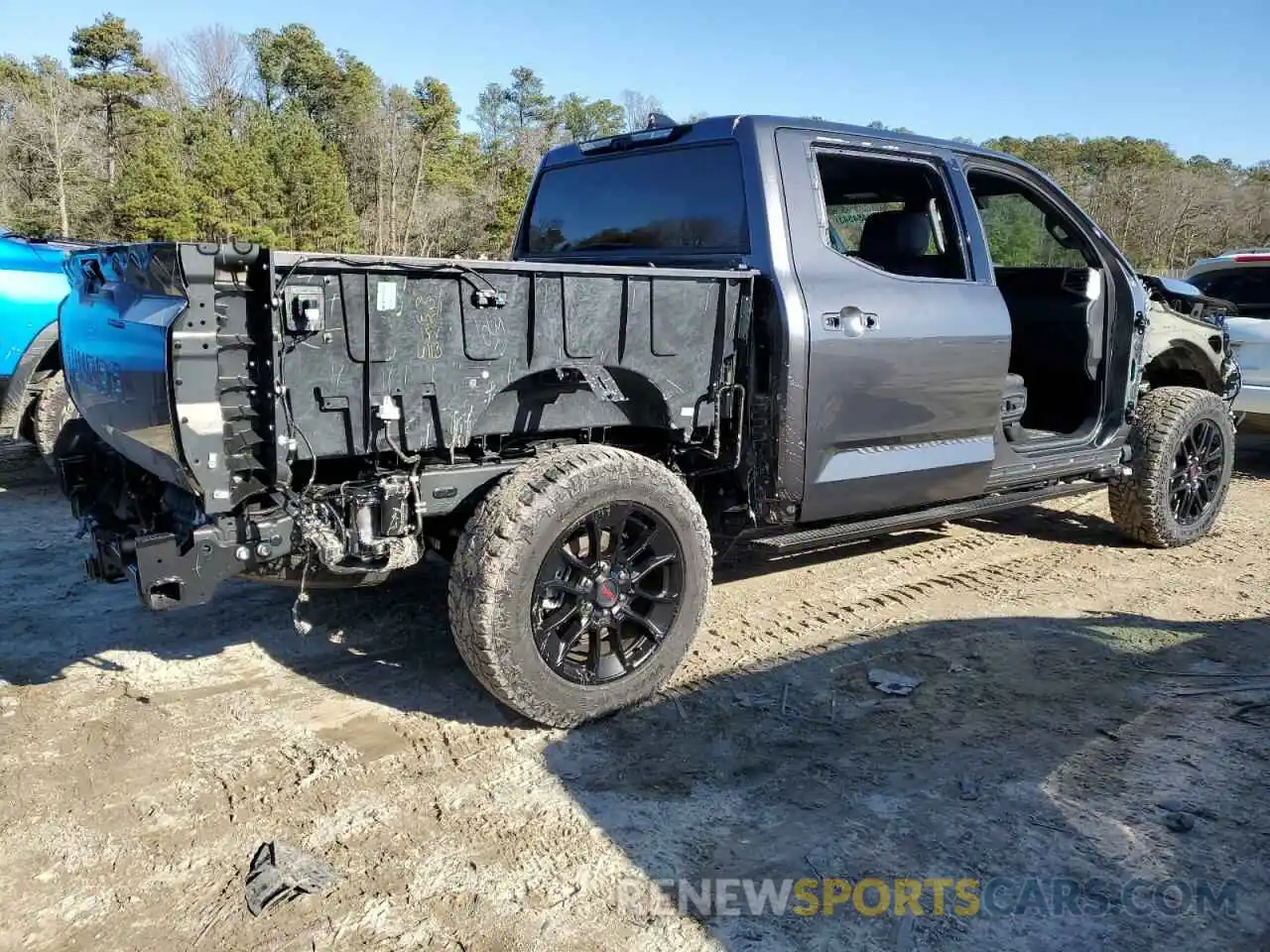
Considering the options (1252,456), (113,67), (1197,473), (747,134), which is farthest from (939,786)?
(113,67)

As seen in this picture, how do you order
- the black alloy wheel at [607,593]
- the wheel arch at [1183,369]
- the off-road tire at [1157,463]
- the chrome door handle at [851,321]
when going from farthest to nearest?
the wheel arch at [1183,369] < the off-road tire at [1157,463] < the chrome door handle at [851,321] < the black alloy wheel at [607,593]

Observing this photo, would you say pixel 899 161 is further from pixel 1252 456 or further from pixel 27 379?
pixel 1252 456

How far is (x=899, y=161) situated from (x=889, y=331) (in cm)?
86

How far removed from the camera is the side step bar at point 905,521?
407 centimetres

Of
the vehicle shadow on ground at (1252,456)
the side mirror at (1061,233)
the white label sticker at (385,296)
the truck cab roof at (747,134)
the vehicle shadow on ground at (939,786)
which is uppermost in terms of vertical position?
the truck cab roof at (747,134)

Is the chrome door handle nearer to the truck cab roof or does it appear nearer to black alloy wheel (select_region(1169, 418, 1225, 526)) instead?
the truck cab roof

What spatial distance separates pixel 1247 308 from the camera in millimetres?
7871

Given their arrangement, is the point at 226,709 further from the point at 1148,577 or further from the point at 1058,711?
the point at 1148,577

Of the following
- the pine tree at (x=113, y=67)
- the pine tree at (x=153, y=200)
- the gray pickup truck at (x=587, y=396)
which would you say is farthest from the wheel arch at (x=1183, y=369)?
the pine tree at (x=113, y=67)

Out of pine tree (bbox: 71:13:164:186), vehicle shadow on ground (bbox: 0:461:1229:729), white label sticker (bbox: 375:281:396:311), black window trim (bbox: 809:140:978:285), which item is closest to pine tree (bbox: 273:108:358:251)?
pine tree (bbox: 71:13:164:186)

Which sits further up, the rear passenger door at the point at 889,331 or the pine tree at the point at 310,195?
the pine tree at the point at 310,195

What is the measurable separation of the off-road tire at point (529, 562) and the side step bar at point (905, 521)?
81 cm

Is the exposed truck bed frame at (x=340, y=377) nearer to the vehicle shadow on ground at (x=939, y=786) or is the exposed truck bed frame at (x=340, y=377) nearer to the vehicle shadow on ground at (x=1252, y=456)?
the vehicle shadow on ground at (x=939, y=786)

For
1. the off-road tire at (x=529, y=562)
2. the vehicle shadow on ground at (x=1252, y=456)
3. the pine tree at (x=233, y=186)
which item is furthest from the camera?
the pine tree at (x=233, y=186)
